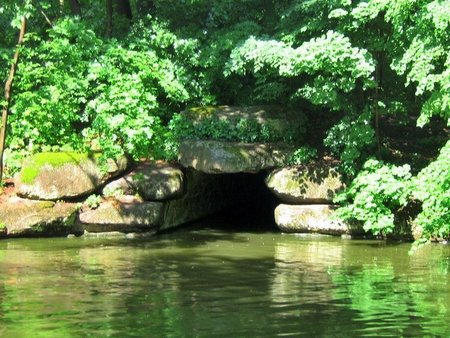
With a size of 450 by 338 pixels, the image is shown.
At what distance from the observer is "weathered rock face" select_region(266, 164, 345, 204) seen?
1642cm

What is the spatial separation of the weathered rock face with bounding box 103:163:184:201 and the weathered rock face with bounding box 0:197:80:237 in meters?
1.10

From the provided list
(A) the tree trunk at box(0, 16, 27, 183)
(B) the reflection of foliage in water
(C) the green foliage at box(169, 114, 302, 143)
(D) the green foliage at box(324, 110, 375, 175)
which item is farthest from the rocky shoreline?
(B) the reflection of foliage in water

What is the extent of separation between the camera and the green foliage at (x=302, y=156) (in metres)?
17.0

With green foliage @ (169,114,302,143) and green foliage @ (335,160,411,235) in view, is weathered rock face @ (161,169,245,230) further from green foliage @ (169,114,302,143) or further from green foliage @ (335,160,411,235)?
green foliage @ (335,160,411,235)

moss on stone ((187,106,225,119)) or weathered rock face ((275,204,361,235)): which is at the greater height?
moss on stone ((187,106,225,119))

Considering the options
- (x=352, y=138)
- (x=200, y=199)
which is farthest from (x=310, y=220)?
(x=200, y=199)

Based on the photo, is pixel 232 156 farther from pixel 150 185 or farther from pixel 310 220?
pixel 310 220

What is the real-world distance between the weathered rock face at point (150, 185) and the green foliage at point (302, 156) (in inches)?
111

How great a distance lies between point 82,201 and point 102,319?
347 inches

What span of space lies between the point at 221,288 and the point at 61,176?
7693 millimetres

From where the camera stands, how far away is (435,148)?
59.5 feet

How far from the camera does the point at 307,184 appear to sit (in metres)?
16.5

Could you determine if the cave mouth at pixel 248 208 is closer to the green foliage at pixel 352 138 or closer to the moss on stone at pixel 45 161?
the green foliage at pixel 352 138

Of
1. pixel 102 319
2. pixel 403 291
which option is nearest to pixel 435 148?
pixel 403 291
